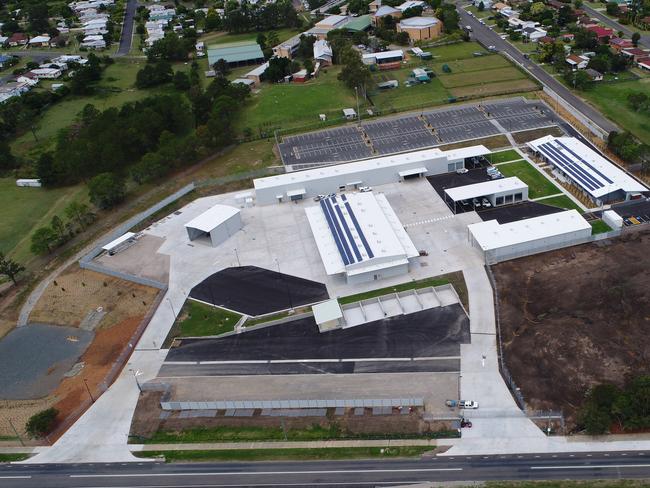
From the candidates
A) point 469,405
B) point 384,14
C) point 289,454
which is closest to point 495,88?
point 384,14

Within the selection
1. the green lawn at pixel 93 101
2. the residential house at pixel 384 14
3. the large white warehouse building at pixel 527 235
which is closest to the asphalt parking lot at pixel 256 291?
the large white warehouse building at pixel 527 235

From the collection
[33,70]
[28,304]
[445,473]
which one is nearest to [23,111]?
[33,70]

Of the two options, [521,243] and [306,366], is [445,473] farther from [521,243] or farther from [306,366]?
[521,243]

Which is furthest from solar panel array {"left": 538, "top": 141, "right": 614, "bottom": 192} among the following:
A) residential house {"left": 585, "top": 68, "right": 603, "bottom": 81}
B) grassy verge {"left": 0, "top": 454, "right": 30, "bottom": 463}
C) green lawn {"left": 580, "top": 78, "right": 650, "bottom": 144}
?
grassy verge {"left": 0, "top": 454, "right": 30, "bottom": 463}

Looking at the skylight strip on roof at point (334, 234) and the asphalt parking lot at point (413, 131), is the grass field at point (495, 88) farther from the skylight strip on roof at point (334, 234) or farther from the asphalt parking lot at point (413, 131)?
the skylight strip on roof at point (334, 234)

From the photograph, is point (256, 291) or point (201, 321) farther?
point (256, 291)

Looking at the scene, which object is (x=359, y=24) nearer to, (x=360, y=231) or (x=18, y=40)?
(x=360, y=231)

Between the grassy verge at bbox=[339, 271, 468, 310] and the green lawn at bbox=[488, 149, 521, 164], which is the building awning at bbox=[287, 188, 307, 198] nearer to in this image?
the grassy verge at bbox=[339, 271, 468, 310]
